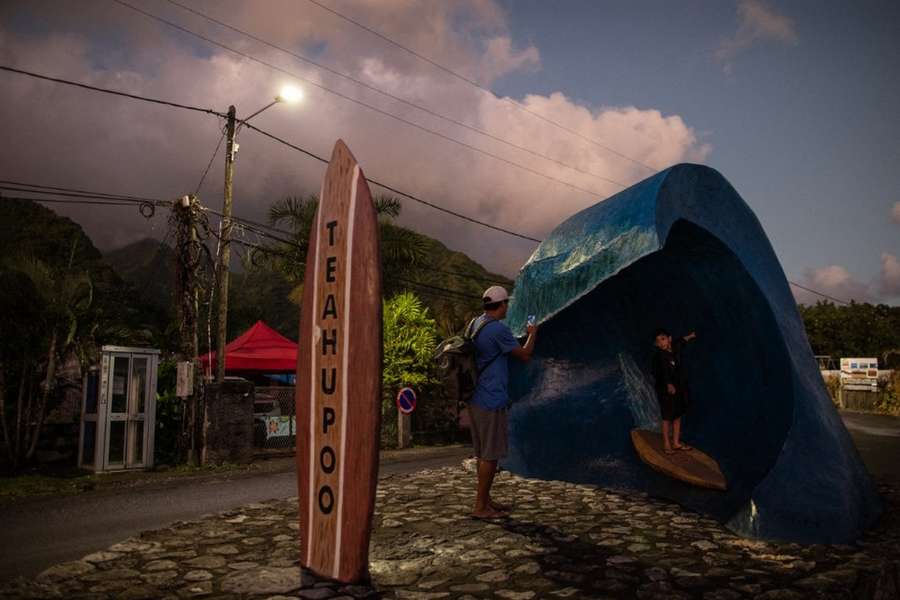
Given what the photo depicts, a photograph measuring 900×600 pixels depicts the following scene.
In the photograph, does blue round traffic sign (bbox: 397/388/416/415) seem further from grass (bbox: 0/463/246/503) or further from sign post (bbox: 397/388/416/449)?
grass (bbox: 0/463/246/503)

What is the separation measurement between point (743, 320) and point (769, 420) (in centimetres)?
92

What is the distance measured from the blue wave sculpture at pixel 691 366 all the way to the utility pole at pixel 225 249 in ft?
22.7

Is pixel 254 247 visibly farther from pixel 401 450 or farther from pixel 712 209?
pixel 712 209

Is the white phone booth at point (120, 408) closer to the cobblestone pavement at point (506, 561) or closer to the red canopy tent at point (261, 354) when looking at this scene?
the cobblestone pavement at point (506, 561)

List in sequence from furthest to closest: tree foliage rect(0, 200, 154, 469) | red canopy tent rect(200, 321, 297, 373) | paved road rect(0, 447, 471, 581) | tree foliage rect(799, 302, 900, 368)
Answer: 1. tree foliage rect(799, 302, 900, 368)
2. red canopy tent rect(200, 321, 297, 373)
3. tree foliage rect(0, 200, 154, 469)
4. paved road rect(0, 447, 471, 581)

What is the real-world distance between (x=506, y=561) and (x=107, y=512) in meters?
4.57

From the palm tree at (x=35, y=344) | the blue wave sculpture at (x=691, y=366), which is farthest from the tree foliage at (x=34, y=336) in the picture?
the blue wave sculpture at (x=691, y=366)

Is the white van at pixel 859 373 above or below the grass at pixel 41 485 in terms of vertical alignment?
above

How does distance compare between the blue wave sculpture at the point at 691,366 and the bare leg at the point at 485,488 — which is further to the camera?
the bare leg at the point at 485,488

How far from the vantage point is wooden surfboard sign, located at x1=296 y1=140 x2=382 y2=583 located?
362 centimetres

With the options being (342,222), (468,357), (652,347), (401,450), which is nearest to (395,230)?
(401,450)

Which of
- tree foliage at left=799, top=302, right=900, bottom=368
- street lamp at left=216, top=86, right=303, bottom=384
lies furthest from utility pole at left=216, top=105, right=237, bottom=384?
tree foliage at left=799, top=302, right=900, bottom=368

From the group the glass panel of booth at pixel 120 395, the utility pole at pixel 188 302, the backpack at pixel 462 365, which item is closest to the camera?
the backpack at pixel 462 365

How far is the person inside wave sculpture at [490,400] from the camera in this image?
520 cm
